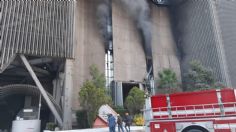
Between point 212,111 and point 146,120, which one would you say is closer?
point 212,111

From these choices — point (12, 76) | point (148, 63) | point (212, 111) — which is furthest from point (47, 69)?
point (212, 111)

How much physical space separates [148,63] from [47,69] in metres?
19.6

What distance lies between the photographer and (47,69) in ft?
110

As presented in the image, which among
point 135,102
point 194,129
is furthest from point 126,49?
→ point 194,129

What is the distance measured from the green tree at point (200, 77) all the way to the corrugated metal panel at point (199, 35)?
63.2 inches

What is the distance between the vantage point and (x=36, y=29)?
2667cm

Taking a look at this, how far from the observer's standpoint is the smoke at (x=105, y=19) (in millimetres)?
41875

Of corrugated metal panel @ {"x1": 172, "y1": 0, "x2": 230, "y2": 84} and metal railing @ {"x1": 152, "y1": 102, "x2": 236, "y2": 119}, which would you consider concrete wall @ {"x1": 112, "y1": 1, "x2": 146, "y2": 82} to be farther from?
metal railing @ {"x1": 152, "y1": 102, "x2": 236, "y2": 119}

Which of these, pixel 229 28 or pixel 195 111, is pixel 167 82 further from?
pixel 195 111

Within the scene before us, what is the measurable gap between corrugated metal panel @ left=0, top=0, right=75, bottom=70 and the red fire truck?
18.1m

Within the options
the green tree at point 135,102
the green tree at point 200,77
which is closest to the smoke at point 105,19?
the green tree at point 135,102

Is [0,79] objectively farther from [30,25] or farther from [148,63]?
[148,63]

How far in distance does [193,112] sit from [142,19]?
3575 cm

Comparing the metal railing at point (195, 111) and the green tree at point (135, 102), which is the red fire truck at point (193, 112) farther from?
the green tree at point (135, 102)
